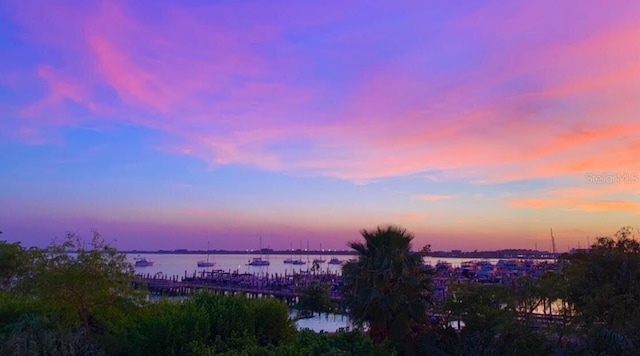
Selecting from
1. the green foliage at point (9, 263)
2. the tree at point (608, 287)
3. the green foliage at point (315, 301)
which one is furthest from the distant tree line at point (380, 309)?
the green foliage at point (315, 301)

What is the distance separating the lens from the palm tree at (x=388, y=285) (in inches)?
704

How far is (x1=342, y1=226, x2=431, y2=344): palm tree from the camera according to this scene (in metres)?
17.9

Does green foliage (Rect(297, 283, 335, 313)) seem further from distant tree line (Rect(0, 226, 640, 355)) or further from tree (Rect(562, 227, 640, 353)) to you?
tree (Rect(562, 227, 640, 353))

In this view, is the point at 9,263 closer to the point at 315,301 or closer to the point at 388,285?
the point at 388,285

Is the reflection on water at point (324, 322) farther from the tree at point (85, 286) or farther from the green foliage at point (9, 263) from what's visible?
the tree at point (85, 286)

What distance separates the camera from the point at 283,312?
1592 cm

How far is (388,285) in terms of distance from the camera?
18578mm

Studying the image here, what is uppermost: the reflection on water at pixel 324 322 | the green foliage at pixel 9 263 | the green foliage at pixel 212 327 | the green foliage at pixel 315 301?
the green foliage at pixel 9 263

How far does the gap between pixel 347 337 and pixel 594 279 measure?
451 inches

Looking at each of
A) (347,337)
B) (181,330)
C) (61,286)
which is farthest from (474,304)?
(61,286)

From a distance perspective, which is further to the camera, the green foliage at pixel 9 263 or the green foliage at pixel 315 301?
the green foliage at pixel 315 301

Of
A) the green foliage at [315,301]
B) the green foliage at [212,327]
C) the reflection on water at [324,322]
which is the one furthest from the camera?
the green foliage at [315,301]

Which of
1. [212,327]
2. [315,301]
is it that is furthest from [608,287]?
[315,301]

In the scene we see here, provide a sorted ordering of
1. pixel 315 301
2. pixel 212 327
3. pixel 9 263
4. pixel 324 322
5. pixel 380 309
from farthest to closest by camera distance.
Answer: pixel 315 301
pixel 324 322
pixel 9 263
pixel 380 309
pixel 212 327
